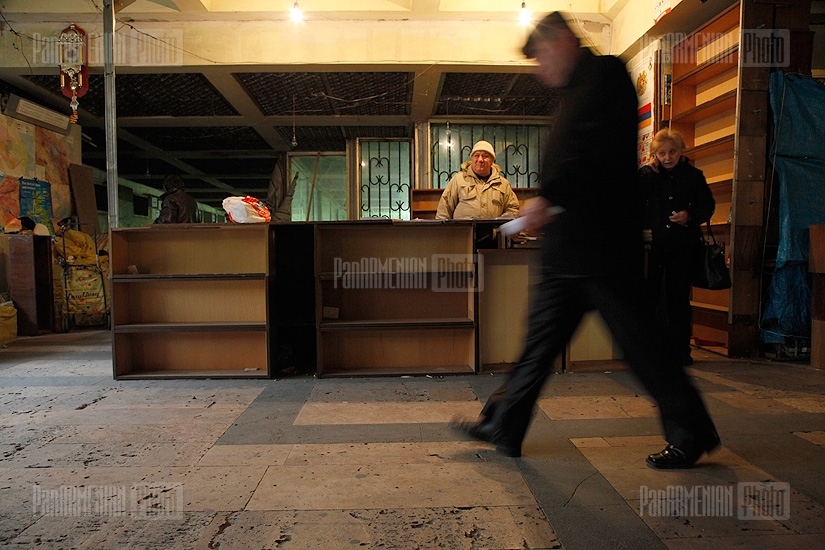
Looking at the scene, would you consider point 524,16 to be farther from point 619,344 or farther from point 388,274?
point 619,344

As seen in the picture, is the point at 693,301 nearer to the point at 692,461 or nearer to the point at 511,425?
the point at 692,461

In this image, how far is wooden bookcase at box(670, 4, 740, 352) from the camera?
412cm

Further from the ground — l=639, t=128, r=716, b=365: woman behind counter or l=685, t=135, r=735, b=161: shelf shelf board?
l=685, t=135, r=735, b=161: shelf shelf board

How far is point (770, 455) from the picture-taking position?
1918mm

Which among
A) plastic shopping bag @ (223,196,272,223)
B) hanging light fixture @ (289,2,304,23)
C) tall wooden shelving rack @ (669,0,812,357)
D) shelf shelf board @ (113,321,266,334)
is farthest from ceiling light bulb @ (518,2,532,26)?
shelf shelf board @ (113,321,266,334)

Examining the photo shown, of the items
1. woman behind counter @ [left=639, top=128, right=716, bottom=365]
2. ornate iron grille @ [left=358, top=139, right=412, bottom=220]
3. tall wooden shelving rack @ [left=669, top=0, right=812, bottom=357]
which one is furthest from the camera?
ornate iron grille @ [left=358, top=139, right=412, bottom=220]

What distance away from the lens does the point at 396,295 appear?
3.60 meters

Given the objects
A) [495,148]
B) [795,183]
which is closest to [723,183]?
[795,183]

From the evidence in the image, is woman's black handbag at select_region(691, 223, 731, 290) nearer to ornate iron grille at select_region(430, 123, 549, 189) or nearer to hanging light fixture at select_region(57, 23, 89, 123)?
ornate iron grille at select_region(430, 123, 549, 189)

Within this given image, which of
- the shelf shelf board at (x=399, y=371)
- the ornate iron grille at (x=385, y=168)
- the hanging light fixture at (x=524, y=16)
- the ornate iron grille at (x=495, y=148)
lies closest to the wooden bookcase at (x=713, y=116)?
the hanging light fixture at (x=524, y=16)

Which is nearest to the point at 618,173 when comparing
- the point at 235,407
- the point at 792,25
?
the point at 235,407

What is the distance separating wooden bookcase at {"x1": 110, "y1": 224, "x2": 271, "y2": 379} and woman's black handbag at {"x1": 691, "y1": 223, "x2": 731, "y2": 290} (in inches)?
123

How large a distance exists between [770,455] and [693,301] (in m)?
3.20

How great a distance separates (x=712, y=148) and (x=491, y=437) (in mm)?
3894
